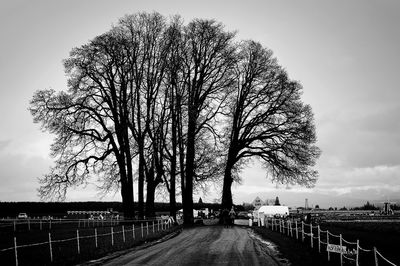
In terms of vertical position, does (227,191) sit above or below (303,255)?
above

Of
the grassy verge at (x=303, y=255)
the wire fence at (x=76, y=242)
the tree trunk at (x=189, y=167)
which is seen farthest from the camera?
the tree trunk at (x=189, y=167)

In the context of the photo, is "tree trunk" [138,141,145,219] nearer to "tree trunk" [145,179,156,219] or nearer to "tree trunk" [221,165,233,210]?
"tree trunk" [145,179,156,219]

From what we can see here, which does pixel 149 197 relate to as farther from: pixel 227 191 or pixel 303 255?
pixel 303 255

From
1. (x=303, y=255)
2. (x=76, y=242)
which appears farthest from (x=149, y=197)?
(x=303, y=255)

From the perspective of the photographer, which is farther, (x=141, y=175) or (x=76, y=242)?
(x=141, y=175)

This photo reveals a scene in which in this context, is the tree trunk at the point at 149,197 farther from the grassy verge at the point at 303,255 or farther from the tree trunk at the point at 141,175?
the grassy verge at the point at 303,255

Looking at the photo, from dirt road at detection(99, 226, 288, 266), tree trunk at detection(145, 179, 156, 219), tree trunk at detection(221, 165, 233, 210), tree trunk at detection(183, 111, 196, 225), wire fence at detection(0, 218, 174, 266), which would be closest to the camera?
dirt road at detection(99, 226, 288, 266)

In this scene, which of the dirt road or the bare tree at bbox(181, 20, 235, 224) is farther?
the bare tree at bbox(181, 20, 235, 224)

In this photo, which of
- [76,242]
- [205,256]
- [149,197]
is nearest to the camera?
[205,256]

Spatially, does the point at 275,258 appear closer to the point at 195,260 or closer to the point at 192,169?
the point at 195,260

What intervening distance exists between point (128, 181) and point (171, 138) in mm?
7808

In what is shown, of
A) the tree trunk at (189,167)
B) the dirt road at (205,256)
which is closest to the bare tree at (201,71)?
the tree trunk at (189,167)

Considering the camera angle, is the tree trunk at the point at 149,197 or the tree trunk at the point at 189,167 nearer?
the tree trunk at the point at 149,197

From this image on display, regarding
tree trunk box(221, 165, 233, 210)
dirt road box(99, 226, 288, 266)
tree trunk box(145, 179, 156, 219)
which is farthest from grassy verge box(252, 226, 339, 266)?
tree trunk box(221, 165, 233, 210)
